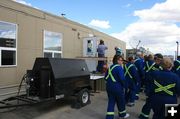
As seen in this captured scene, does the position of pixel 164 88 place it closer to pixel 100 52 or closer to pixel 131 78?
pixel 131 78

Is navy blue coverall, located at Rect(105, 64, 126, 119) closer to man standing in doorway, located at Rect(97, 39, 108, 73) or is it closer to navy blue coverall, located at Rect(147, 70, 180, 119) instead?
navy blue coverall, located at Rect(147, 70, 180, 119)

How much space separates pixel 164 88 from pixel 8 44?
6199 mm

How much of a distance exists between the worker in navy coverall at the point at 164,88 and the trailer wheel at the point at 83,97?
11.3 ft

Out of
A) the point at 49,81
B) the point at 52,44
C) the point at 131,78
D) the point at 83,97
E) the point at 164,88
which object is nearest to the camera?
the point at 164,88

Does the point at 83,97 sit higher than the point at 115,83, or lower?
lower

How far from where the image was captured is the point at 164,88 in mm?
4719

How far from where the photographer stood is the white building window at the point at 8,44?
8555mm

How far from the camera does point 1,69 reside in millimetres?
8422

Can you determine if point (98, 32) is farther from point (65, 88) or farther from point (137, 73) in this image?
point (65, 88)

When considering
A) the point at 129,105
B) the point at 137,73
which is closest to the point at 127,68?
the point at 137,73

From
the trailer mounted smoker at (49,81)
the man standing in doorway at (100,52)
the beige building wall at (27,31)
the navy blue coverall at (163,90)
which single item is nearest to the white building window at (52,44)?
the beige building wall at (27,31)

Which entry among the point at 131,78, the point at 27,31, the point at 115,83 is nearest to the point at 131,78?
the point at 131,78

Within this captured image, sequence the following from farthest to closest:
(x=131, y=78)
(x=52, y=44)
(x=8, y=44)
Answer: (x=52, y=44) → (x=8, y=44) → (x=131, y=78)

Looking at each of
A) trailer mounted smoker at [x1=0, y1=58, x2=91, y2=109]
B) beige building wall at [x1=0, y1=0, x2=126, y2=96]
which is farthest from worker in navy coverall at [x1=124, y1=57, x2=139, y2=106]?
beige building wall at [x1=0, y1=0, x2=126, y2=96]
